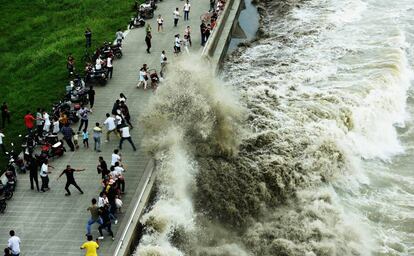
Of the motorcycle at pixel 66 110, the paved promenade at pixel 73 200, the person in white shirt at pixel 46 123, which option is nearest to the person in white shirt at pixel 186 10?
the paved promenade at pixel 73 200

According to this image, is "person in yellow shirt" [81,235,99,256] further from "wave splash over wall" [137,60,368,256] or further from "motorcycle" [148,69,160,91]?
"motorcycle" [148,69,160,91]

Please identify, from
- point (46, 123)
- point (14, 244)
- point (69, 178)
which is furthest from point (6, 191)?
point (46, 123)

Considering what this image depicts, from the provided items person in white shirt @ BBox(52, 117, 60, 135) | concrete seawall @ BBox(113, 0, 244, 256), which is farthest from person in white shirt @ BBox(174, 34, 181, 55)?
person in white shirt @ BBox(52, 117, 60, 135)

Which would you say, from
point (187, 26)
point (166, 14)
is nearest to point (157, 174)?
point (187, 26)

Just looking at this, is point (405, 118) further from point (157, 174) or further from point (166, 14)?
point (166, 14)

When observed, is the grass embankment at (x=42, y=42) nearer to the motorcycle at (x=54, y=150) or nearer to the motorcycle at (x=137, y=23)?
the motorcycle at (x=137, y=23)

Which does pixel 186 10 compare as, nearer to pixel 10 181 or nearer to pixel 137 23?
pixel 137 23
